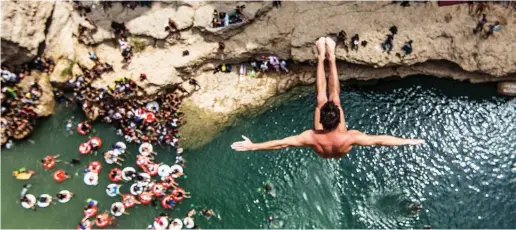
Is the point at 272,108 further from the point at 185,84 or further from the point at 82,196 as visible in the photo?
the point at 82,196

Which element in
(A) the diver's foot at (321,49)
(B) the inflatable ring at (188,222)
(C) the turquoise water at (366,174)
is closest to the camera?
(A) the diver's foot at (321,49)

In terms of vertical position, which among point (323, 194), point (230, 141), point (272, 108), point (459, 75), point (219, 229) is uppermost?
point (459, 75)

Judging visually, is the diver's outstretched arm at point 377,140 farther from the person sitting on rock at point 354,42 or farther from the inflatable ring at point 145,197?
the inflatable ring at point 145,197

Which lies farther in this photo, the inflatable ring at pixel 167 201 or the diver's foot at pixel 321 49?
the inflatable ring at pixel 167 201

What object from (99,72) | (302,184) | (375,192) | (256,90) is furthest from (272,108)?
(99,72)

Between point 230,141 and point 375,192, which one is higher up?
point 230,141

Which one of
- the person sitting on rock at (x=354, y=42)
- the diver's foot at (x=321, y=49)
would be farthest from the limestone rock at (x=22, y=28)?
the diver's foot at (x=321, y=49)

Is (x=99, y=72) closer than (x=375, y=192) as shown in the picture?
No

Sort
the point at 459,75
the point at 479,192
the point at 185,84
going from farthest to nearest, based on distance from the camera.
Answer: the point at 185,84 < the point at 459,75 < the point at 479,192
